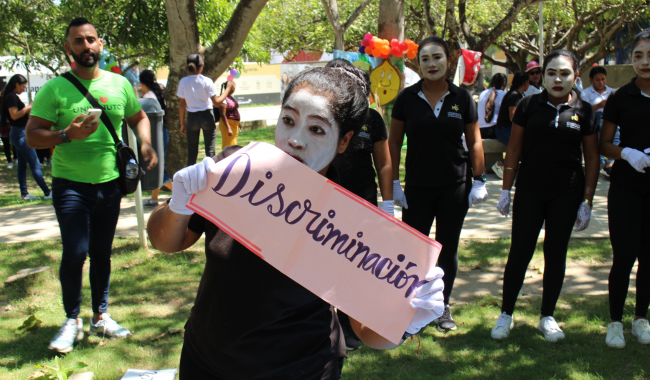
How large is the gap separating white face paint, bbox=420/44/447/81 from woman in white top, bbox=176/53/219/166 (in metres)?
4.28

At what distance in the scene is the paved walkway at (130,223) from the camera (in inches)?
241

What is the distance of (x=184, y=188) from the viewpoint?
4.87 feet

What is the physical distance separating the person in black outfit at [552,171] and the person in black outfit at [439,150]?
342 millimetres

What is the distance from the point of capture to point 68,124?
3346 millimetres

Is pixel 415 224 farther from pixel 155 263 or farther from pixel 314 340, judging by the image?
pixel 155 263

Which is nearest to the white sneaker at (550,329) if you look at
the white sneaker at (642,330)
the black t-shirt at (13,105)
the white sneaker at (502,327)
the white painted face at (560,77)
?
the white sneaker at (502,327)

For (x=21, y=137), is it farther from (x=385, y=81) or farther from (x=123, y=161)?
(x=385, y=81)

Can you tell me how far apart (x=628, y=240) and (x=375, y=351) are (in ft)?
5.98

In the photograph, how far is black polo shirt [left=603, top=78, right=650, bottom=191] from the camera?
3.41m

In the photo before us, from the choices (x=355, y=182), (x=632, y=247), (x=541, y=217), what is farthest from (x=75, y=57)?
(x=632, y=247)

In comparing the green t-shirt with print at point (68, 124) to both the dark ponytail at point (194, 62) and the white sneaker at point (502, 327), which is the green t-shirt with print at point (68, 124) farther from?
the dark ponytail at point (194, 62)

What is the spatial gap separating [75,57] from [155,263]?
8.05 feet

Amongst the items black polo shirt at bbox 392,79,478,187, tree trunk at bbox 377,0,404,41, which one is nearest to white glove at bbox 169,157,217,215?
black polo shirt at bbox 392,79,478,187

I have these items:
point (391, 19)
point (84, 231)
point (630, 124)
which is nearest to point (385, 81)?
point (391, 19)
